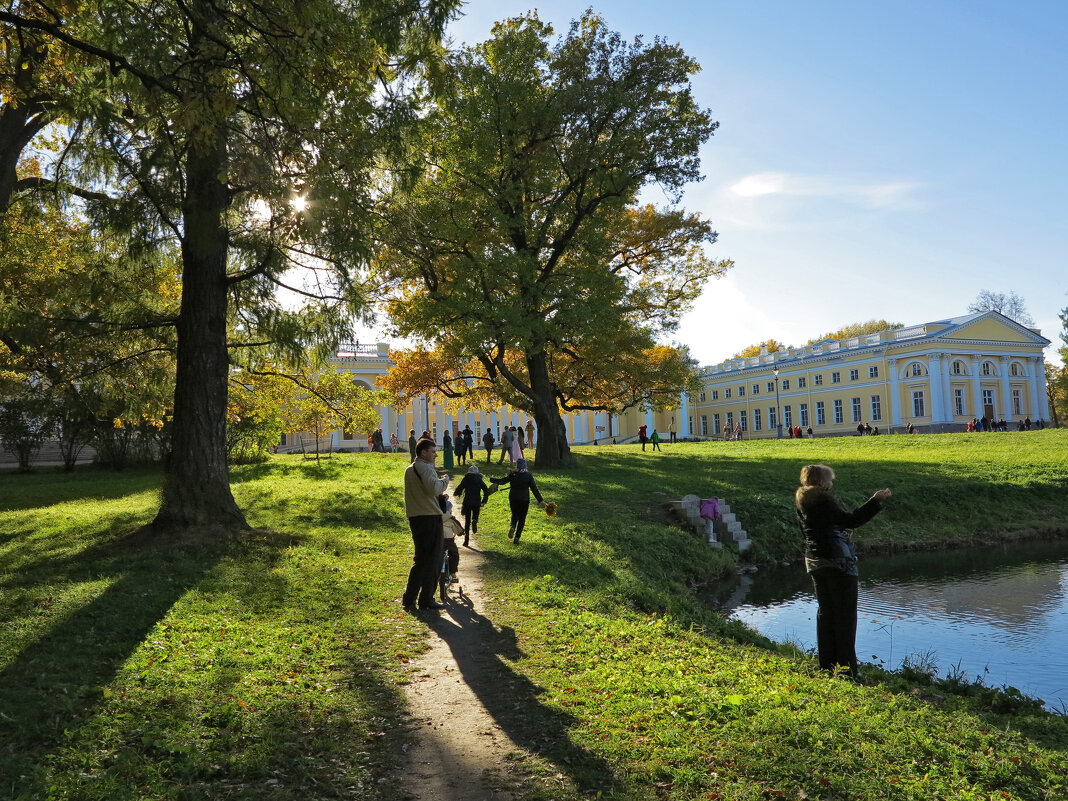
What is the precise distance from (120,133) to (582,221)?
1745 cm

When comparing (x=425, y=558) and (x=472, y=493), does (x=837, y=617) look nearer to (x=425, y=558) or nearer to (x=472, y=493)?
(x=425, y=558)

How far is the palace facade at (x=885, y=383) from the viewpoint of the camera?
6650 centimetres

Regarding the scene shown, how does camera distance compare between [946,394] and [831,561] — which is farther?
[946,394]

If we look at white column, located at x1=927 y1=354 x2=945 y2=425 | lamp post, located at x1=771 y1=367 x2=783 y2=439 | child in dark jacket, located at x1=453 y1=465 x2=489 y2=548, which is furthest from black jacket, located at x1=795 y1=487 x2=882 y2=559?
lamp post, located at x1=771 y1=367 x2=783 y2=439

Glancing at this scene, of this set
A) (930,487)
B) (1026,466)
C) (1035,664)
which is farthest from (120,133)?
(1026,466)

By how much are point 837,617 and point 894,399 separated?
68043 millimetres

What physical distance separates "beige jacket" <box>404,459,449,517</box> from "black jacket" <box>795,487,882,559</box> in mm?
3864

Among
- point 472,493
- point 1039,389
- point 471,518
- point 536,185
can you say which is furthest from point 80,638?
point 1039,389

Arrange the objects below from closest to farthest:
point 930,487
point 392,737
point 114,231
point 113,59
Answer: point 392,737 < point 113,59 < point 114,231 < point 930,487

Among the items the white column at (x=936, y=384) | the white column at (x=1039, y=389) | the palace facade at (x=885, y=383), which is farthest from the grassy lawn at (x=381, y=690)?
the white column at (x=1039, y=389)

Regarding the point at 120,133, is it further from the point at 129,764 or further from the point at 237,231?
the point at 129,764

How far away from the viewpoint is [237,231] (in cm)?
1173

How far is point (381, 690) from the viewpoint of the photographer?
6109 mm

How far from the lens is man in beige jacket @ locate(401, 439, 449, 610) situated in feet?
28.0
